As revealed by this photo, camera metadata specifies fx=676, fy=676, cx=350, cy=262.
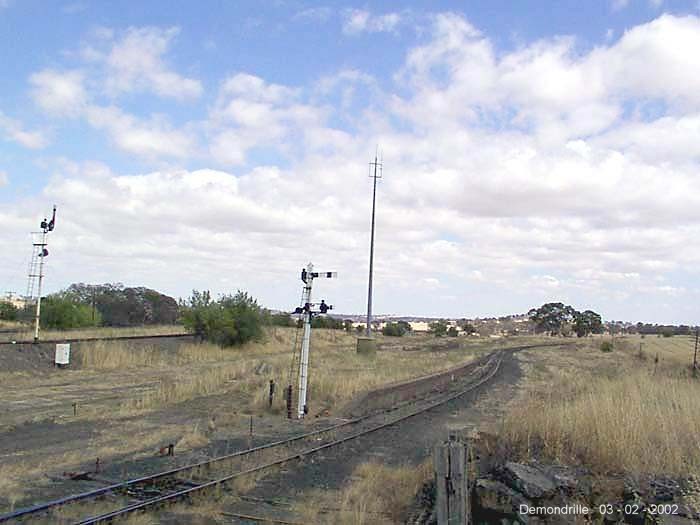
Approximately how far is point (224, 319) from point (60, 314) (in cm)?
1493

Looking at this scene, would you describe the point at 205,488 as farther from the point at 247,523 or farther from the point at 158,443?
the point at 158,443

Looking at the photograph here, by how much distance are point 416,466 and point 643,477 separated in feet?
17.5

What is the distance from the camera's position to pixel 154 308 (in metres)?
91.9

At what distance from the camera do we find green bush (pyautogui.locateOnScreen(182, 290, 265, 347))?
158ft

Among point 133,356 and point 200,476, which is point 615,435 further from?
point 133,356

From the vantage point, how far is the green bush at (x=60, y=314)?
52594 millimetres

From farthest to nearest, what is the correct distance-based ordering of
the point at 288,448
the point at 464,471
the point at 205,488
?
1. the point at 288,448
2. the point at 205,488
3. the point at 464,471

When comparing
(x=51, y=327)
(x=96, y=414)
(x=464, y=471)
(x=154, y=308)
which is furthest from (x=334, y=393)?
(x=154, y=308)

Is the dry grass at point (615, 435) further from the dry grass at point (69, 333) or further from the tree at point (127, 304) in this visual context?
the tree at point (127, 304)

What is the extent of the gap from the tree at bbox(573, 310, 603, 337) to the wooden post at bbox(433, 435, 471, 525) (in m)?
139

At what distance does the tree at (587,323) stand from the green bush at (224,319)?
103 meters

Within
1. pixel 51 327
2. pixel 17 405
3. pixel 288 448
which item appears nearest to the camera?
pixel 288 448

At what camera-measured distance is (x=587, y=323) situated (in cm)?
13788

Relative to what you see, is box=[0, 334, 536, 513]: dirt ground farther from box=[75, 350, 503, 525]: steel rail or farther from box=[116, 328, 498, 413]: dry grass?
box=[75, 350, 503, 525]: steel rail
